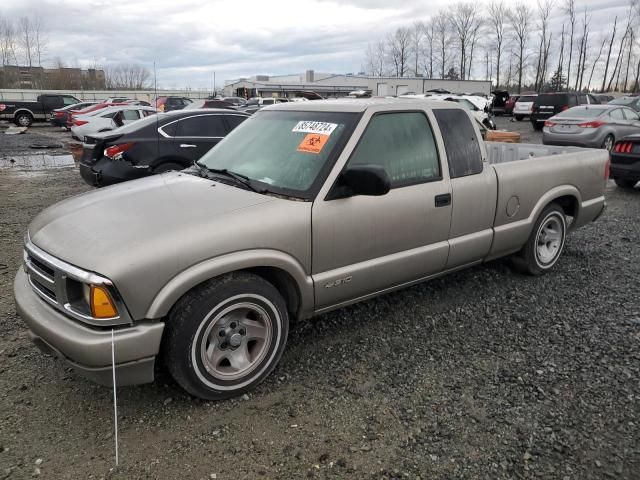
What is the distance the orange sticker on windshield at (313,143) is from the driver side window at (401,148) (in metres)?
0.24

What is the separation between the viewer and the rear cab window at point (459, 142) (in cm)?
404

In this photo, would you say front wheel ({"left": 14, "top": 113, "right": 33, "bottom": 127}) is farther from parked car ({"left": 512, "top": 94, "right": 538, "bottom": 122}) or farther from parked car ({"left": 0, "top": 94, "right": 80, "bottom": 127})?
parked car ({"left": 512, "top": 94, "right": 538, "bottom": 122})

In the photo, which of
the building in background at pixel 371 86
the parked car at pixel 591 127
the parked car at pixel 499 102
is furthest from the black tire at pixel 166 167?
the building in background at pixel 371 86

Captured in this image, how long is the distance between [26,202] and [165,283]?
307 inches

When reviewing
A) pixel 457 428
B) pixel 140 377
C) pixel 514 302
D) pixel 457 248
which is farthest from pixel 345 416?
pixel 514 302

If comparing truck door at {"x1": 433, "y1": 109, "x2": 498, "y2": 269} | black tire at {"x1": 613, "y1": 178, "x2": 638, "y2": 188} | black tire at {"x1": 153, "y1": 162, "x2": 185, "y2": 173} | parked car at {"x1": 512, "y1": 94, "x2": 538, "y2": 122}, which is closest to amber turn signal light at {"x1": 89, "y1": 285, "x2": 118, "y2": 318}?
truck door at {"x1": 433, "y1": 109, "x2": 498, "y2": 269}

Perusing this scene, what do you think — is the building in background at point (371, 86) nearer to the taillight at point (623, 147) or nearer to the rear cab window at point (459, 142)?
the taillight at point (623, 147)

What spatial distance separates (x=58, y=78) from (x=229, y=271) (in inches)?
3483

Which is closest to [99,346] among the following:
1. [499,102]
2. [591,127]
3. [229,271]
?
[229,271]

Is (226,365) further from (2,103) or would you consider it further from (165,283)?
(2,103)

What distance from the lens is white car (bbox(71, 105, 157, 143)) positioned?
17.9m

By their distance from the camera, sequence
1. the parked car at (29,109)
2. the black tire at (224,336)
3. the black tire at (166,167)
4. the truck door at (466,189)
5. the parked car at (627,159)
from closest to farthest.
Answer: the black tire at (224,336)
the truck door at (466,189)
the black tire at (166,167)
the parked car at (627,159)
the parked car at (29,109)

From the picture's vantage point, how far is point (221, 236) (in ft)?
9.41

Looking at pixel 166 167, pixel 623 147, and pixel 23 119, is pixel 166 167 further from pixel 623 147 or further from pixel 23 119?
pixel 23 119
